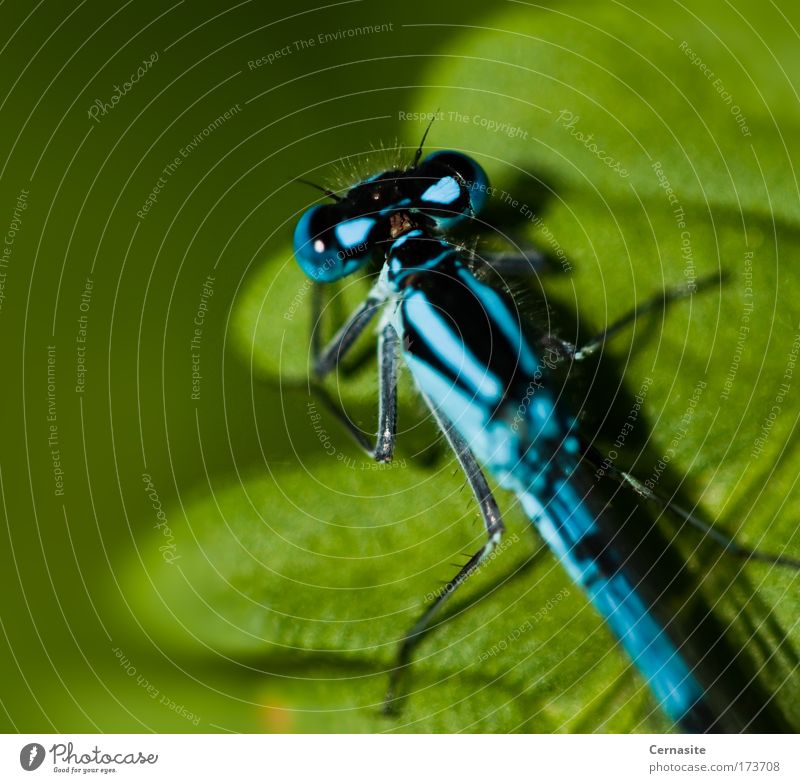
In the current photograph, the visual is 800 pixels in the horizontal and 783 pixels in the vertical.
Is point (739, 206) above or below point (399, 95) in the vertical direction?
below

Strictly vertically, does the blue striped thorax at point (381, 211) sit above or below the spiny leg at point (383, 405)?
above

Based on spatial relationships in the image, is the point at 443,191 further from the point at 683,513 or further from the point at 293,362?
the point at 683,513

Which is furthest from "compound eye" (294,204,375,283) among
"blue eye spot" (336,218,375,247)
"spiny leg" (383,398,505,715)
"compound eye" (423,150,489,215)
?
"spiny leg" (383,398,505,715)

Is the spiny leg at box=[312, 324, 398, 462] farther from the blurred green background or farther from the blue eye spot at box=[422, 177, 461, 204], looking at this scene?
the blue eye spot at box=[422, 177, 461, 204]

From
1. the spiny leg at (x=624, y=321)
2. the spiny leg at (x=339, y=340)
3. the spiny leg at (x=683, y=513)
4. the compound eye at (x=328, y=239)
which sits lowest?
the spiny leg at (x=683, y=513)

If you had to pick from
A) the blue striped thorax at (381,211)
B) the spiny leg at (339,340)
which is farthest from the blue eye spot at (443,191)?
the spiny leg at (339,340)

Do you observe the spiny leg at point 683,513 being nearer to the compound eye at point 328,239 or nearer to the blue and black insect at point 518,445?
the blue and black insect at point 518,445
